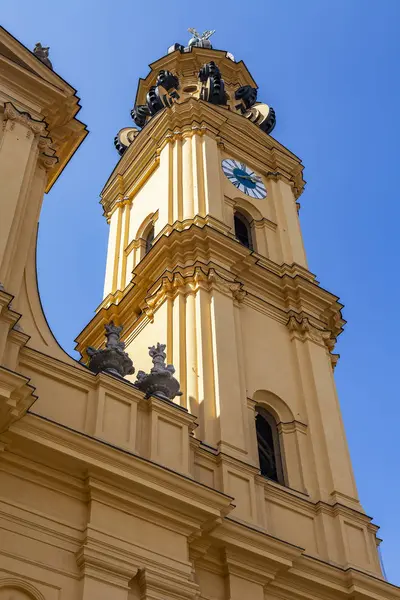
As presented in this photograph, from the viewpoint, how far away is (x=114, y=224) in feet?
67.9

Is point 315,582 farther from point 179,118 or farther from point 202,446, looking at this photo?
point 179,118

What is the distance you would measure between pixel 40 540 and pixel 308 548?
4.56 m

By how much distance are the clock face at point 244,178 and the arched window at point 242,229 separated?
2.14 ft

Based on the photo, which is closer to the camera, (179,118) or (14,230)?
(14,230)

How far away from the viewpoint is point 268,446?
567 inches

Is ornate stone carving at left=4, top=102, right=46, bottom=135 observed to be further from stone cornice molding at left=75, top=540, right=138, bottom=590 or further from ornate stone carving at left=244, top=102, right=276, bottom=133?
ornate stone carving at left=244, top=102, right=276, bottom=133

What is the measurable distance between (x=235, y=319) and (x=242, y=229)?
164 inches

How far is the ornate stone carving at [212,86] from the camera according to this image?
2216cm

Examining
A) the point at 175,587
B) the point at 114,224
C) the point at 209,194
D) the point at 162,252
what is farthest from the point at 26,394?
Result: the point at 114,224

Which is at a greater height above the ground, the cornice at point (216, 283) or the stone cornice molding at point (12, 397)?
the cornice at point (216, 283)

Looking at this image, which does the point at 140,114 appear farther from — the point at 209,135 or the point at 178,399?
the point at 178,399

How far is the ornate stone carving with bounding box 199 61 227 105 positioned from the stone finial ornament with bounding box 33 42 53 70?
7.09 meters

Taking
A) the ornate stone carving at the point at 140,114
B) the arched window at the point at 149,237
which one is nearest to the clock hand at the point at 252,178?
the arched window at the point at 149,237

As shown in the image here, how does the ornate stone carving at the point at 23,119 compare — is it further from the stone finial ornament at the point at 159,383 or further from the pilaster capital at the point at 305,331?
the pilaster capital at the point at 305,331
